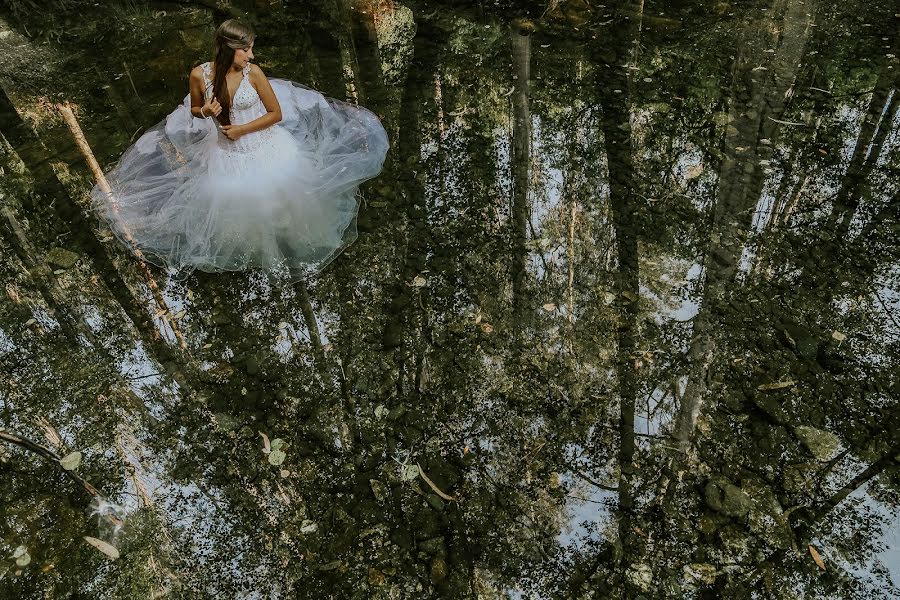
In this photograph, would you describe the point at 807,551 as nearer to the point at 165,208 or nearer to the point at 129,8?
the point at 165,208

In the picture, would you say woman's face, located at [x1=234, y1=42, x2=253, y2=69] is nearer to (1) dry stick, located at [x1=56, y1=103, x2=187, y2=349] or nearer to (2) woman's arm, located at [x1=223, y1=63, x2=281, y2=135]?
(2) woman's arm, located at [x1=223, y1=63, x2=281, y2=135]

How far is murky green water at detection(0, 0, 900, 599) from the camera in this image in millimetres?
3137

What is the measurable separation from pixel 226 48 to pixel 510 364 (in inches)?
118

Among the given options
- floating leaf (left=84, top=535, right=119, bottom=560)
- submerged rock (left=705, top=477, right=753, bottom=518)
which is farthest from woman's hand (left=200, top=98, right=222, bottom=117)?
submerged rock (left=705, top=477, right=753, bottom=518)

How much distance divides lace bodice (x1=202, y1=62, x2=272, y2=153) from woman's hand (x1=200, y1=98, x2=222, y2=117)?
0.08m

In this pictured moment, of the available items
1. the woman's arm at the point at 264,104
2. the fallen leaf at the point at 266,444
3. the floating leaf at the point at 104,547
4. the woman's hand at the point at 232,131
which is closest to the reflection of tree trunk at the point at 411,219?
the fallen leaf at the point at 266,444

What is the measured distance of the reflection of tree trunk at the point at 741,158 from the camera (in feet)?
12.8

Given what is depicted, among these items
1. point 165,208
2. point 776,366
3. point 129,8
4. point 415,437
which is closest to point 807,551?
point 776,366

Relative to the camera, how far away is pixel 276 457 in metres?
3.60

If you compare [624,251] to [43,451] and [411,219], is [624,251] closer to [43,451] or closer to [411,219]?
[411,219]

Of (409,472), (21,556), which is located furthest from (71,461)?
(409,472)

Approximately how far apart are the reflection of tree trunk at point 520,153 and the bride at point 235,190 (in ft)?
4.53

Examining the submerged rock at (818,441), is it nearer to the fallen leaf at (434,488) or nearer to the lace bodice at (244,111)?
the fallen leaf at (434,488)

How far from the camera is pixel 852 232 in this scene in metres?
4.72
